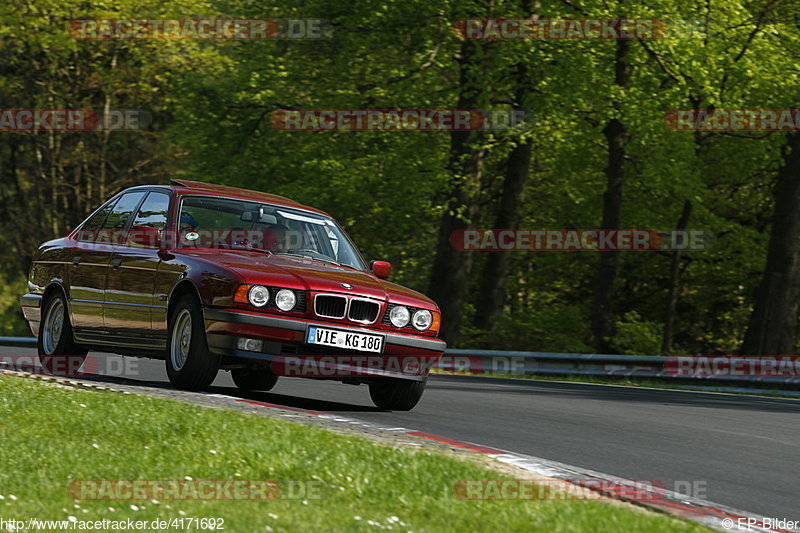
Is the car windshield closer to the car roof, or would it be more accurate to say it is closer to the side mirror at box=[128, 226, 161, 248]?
the car roof

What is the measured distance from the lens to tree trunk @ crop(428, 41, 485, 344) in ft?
82.2

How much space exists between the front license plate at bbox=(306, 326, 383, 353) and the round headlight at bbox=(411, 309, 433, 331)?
0.47 m

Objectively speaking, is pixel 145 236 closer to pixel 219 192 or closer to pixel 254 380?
pixel 219 192

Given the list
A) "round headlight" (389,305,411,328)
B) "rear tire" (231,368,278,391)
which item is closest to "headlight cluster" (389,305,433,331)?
"round headlight" (389,305,411,328)

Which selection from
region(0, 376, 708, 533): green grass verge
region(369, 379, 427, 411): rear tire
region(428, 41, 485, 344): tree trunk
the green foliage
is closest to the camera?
region(0, 376, 708, 533): green grass verge

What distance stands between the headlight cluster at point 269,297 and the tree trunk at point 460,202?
598 inches

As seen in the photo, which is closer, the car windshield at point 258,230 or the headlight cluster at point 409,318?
the headlight cluster at point 409,318

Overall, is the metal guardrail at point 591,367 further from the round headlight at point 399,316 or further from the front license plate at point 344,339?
the front license plate at point 344,339

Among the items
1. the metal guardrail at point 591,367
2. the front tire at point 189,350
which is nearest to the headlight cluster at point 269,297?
the front tire at point 189,350

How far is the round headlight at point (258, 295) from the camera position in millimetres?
9578

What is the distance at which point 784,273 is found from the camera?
23328 mm

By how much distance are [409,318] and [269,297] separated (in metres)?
1.27

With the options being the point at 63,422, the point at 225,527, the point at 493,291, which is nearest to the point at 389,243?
the point at 493,291

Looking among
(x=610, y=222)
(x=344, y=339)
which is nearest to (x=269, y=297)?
(x=344, y=339)
